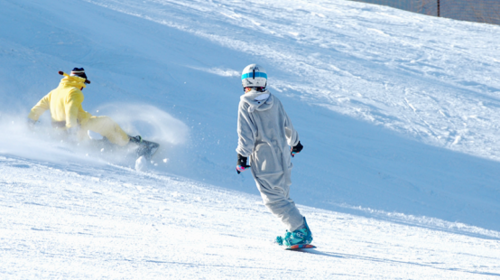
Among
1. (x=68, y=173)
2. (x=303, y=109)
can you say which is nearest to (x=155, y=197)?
(x=68, y=173)

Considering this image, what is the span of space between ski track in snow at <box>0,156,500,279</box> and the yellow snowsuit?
109 centimetres

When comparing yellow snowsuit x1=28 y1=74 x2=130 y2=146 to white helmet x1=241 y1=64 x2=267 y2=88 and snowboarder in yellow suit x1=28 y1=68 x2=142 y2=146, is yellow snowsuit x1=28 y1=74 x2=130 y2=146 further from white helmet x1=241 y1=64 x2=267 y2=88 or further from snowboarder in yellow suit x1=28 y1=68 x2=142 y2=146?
white helmet x1=241 y1=64 x2=267 y2=88

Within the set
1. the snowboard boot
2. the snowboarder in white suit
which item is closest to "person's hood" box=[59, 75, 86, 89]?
the snowboarder in white suit

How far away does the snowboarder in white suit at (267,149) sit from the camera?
362 cm

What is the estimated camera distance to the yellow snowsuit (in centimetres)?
696

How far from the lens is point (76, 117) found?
22.9ft

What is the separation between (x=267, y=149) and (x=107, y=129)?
14.2 feet

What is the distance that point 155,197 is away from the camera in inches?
200

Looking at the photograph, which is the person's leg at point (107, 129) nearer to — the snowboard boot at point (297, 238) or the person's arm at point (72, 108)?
the person's arm at point (72, 108)

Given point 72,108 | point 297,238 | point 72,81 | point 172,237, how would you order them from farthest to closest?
point 72,81 → point 72,108 → point 297,238 → point 172,237

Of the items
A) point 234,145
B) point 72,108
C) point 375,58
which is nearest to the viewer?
point 72,108

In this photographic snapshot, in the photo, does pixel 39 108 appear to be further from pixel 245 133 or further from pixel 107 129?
pixel 245 133

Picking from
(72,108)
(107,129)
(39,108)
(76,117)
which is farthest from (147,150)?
(39,108)

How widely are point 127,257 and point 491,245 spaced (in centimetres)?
461
